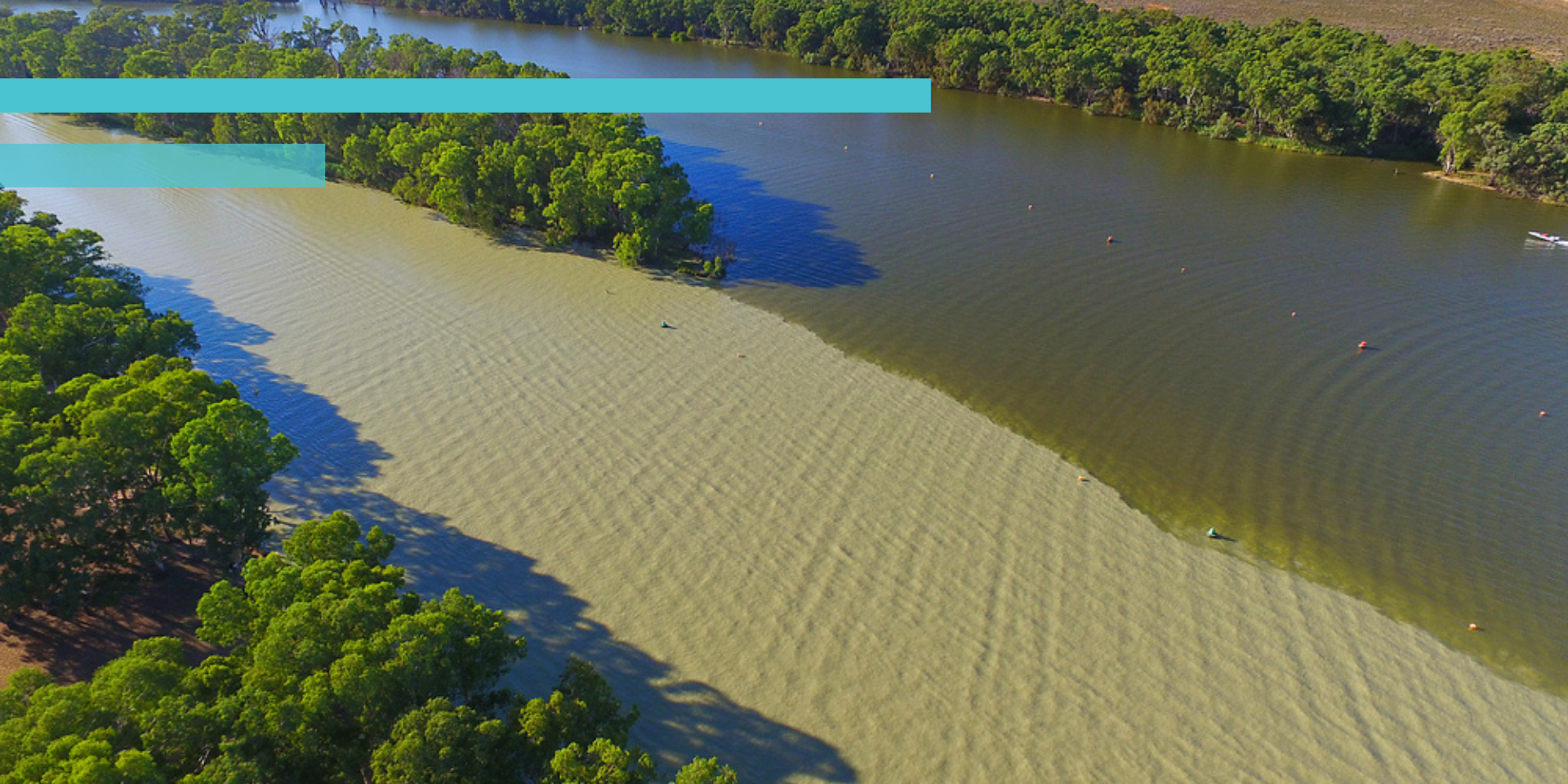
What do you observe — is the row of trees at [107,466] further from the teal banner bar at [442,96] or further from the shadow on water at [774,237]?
the shadow on water at [774,237]

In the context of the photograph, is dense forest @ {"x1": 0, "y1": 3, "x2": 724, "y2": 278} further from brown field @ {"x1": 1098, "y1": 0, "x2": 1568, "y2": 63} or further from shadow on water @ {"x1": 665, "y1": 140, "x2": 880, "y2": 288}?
brown field @ {"x1": 1098, "y1": 0, "x2": 1568, "y2": 63}

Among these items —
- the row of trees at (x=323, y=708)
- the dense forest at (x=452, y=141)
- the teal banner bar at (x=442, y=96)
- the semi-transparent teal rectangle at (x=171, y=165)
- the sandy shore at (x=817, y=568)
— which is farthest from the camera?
the semi-transparent teal rectangle at (x=171, y=165)

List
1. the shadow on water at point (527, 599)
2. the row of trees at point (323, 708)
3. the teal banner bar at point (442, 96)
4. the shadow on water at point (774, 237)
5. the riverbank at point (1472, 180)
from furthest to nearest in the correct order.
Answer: the riverbank at point (1472, 180) → the shadow on water at point (774, 237) → the teal banner bar at point (442, 96) → the shadow on water at point (527, 599) → the row of trees at point (323, 708)

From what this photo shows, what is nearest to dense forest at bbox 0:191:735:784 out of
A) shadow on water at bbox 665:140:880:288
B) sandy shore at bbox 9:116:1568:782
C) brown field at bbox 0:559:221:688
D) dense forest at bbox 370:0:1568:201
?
brown field at bbox 0:559:221:688

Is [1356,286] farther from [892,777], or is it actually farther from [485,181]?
[485,181]

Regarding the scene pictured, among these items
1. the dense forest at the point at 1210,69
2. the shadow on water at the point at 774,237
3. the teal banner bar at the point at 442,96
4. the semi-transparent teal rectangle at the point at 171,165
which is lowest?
the shadow on water at the point at 774,237

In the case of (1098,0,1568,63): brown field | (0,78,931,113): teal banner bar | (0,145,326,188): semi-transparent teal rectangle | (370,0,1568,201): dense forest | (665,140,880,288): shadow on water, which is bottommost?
(665,140,880,288): shadow on water

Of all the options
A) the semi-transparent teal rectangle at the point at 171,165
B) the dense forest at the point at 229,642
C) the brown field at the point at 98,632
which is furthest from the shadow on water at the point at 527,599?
the semi-transparent teal rectangle at the point at 171,165
